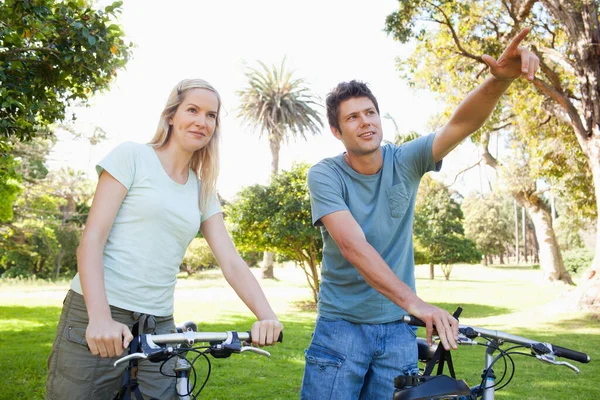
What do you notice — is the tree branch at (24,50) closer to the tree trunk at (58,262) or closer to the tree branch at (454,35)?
the tree branch at (454,35)

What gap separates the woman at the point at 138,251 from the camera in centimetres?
235

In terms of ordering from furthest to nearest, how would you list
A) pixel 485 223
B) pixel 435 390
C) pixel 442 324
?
pixel 485 223
pixel 442 324
pixel 435 390

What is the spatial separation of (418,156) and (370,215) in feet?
1.35

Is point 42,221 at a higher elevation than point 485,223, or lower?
lower

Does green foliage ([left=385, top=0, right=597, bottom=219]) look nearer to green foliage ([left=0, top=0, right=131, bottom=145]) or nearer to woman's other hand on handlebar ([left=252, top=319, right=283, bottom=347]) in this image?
green foliage ([left=0, top=0, right=131, bottom=145])

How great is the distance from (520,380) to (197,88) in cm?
751

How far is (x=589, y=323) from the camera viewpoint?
13055 millimetres

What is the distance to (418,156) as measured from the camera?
115 inches

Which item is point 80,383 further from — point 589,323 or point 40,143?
point 40,143

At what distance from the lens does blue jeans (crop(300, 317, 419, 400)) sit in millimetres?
2674

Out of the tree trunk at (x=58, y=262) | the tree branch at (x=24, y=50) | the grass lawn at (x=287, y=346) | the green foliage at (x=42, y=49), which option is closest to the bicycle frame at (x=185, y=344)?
the green foliage at (x=42, y=49)

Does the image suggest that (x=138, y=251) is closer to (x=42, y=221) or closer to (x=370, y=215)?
(x=370, y=215)

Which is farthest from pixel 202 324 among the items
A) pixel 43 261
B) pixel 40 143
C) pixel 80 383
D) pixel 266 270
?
pixel 43 261

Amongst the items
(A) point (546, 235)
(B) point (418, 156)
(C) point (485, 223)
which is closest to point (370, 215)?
(B) point (418, 156)
